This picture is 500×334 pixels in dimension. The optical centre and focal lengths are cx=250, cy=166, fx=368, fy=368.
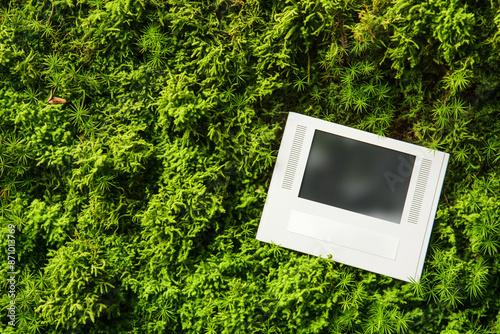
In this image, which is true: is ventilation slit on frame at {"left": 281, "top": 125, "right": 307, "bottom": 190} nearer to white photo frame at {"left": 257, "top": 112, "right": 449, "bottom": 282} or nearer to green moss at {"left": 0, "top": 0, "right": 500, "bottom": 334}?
white photo frame at {"left": 257, "top": 112, "right": 449, "bottom": 282}

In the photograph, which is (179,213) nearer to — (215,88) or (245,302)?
(245,302)

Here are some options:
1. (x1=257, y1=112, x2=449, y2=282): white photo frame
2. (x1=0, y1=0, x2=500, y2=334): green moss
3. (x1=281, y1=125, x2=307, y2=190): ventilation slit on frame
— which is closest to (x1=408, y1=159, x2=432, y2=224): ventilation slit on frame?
(x1=257, y1=112, x2=449, y2=282): white photo frame

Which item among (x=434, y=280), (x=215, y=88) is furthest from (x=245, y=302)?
(x=215, y=88)

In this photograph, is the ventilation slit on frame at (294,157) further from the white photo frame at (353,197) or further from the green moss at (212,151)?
the green moss at (212,151)

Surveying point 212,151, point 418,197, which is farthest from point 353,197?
point 212,151

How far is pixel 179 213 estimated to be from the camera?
9.16 feet

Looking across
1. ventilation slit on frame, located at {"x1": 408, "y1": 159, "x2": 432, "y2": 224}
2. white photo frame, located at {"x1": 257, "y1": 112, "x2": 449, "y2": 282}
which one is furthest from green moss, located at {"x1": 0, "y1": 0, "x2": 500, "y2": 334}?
ventilation slit on frame, located at {"x1": 408, "y1": 159, "x2": 432, "y2": 224}

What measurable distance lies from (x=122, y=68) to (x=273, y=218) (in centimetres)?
174

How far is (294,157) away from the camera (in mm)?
2730

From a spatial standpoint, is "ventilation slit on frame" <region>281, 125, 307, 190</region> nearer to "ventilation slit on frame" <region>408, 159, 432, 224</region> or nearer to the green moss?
the green moss

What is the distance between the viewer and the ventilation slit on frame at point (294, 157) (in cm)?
272

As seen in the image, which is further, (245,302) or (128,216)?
(128,216)

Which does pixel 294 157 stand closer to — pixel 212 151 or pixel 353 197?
pixel 353 197

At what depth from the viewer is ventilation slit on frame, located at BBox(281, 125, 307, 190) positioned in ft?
8.93
